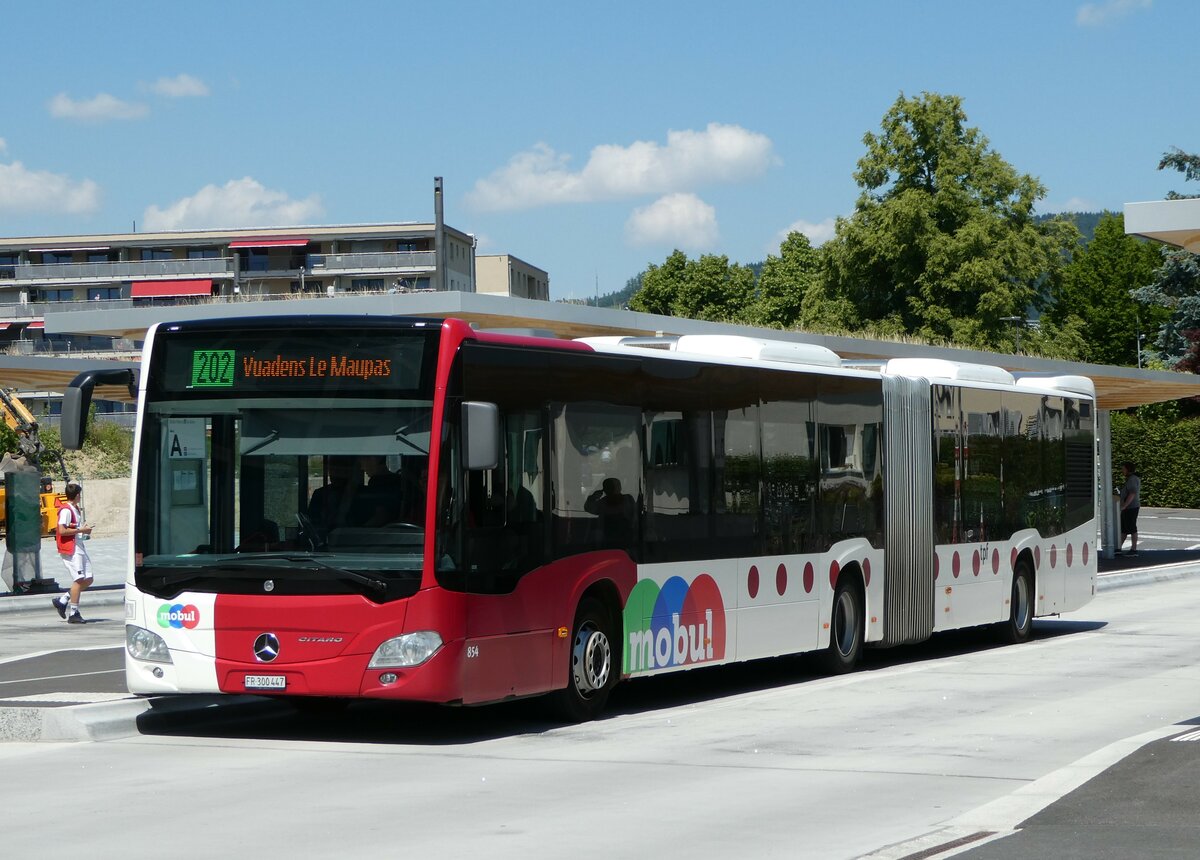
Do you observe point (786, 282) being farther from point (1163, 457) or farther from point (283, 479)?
point (283, 479)

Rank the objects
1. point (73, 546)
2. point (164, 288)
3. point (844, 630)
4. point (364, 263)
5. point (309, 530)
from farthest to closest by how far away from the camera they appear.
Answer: point (364, 263)
point (164, 288)
point (73, 546)
point (844, 630)
point (309, 530)

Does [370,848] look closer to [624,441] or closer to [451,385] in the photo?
[451,385]

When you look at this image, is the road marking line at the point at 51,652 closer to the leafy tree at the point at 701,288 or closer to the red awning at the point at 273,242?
the leafy tree at the point at 701,288

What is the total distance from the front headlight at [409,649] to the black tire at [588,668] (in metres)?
1.62

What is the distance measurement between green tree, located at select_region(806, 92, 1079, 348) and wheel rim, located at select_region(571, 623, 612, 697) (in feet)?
179

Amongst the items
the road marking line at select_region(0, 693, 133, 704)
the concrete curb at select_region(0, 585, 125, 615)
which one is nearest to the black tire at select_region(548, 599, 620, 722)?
the road marking line at select_region(0, 693, 133, 704)

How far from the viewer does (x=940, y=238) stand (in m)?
67.9

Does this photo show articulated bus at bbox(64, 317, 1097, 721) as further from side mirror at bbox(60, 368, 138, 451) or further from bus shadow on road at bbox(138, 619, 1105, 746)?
bus shadow on road at bbox(138, 619, 1105, 746)

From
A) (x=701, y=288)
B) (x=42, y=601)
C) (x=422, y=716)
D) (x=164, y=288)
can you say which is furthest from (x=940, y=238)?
(x=164, y=288)

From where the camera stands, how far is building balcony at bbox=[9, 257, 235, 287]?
120 m

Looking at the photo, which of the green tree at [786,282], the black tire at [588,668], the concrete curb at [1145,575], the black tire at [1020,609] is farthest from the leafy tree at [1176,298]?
the black tire at [588,668]

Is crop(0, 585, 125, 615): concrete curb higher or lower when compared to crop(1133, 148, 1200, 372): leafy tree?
lower

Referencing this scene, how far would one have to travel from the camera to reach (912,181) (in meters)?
70.7

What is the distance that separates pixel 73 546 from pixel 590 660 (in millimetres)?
12204
